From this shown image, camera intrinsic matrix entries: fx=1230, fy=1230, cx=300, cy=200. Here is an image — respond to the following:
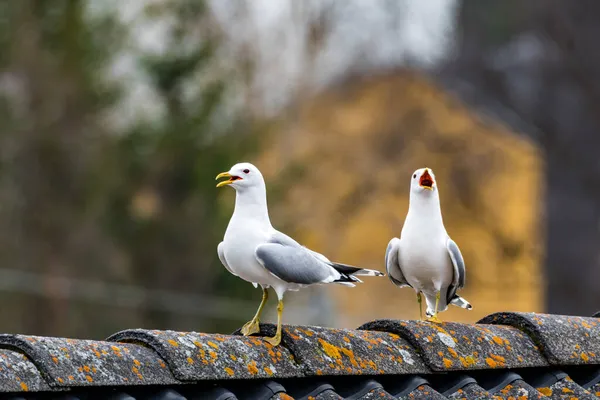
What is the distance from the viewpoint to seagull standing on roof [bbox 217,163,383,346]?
3508mm

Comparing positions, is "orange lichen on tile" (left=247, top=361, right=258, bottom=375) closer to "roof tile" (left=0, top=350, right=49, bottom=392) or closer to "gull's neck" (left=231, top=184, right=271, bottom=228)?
"gull's neck" (left=231, top=184, right=271, bottom=228)

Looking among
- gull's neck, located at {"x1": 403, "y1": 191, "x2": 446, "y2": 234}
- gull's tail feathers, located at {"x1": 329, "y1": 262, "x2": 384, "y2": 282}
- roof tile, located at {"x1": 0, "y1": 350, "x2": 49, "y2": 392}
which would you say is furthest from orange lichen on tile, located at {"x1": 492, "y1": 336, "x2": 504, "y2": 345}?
roof tile, located at {"x1": 0, "y1": 350, "x2": 49, "y2": 392}

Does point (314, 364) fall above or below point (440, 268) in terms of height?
below

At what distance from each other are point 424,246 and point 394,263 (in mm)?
166

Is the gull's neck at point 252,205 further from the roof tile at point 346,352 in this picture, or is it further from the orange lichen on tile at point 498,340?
the orange lichen on tile at point 498,340

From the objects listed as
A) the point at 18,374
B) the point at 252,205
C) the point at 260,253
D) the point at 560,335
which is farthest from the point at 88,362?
the point at 560,335

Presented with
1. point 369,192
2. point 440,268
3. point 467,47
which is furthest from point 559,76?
point 440,268

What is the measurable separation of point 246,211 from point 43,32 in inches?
677

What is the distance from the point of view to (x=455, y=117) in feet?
82.5

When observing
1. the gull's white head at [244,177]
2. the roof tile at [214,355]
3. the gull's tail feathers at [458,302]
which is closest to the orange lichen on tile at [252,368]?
the roof tile at [214,355]

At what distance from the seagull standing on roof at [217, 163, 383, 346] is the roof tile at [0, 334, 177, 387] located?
1.56 ft

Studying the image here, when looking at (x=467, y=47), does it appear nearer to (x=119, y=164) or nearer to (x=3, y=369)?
(x=119, y=164)

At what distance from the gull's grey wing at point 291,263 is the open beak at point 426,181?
0.54 metres

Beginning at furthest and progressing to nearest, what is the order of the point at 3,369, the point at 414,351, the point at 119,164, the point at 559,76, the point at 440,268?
the point at 119,164 < the point at 559,76 < the point at 440,268 < the point at 414,351 < the point at 3,369
